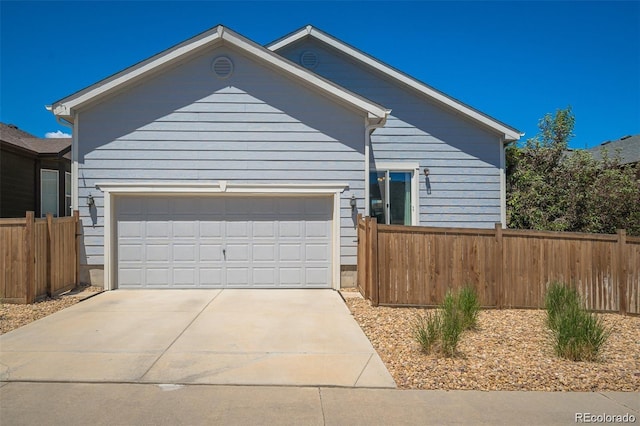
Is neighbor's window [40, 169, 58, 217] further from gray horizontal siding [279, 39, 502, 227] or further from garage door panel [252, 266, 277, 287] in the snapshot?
gray horizontal siding [279, 39, 502, 227]

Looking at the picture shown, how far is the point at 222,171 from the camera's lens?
10.6 meters

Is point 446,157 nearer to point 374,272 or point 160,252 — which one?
point 374,272

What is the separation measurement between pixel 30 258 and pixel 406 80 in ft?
31.4

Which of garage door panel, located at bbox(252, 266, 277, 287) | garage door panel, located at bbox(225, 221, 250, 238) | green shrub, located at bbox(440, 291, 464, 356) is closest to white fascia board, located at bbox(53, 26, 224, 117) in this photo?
garage door panel, located at bbox(225, 221, 250, 238)

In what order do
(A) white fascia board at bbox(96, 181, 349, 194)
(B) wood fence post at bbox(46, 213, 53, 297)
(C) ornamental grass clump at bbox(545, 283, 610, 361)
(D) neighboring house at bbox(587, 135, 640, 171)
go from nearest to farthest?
(C) ornamental grass clump at bbox(545, 283, 610, 361) < (B) wood fence post at bbox(46, 213, 53, 297) < (A) white fascia board at bbox(96, 181, 349, 194) < (D) neighboring house at bbox(587, 135, 640, 171)

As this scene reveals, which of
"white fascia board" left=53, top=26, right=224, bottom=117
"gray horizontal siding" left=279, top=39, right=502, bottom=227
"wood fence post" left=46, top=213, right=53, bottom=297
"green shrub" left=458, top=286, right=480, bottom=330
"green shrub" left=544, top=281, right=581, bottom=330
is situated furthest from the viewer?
"gray horizontal siding" left=279, top=39, right=502, bottom=227

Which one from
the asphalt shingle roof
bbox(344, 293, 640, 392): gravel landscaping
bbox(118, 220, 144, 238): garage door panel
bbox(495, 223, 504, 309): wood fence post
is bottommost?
bbox(344, 293, 640, 392): gravel landscaping

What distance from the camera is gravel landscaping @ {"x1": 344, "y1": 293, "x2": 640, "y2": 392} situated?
5023 millimetres

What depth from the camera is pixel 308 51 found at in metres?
13.3

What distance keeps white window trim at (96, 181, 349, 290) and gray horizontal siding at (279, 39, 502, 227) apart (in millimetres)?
2412

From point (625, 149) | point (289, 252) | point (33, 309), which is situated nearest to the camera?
point (33, 309)

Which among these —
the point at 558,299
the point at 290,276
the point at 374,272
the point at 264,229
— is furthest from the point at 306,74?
the point at 558,299

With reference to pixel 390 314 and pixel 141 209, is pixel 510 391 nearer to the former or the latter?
pixel 390 314

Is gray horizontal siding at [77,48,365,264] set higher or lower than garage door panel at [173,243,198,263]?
higher
